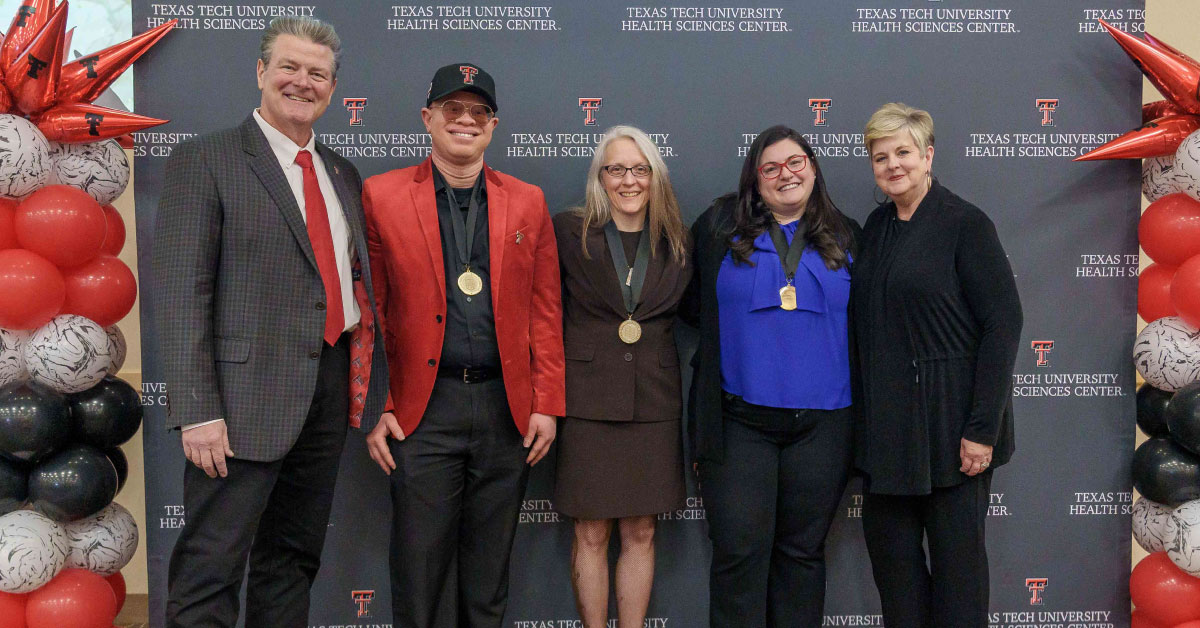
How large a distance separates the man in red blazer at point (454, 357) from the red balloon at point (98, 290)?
95cm

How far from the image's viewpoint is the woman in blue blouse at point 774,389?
2533mm

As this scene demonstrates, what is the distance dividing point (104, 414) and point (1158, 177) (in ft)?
13.3

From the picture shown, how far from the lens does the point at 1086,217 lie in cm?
323

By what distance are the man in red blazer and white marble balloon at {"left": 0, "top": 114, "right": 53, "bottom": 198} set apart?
1.08m

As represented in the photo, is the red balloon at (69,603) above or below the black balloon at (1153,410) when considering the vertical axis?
below

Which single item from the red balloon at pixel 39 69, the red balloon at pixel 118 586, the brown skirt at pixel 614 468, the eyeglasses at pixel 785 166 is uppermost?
the red balloon at pixel 39 69

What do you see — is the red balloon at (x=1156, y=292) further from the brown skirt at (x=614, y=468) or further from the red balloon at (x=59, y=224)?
the red balloon at (x=59, y=224)

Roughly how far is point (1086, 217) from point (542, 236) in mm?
2339

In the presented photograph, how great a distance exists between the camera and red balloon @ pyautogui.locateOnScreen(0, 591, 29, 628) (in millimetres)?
2553

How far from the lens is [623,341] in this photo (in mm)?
2664

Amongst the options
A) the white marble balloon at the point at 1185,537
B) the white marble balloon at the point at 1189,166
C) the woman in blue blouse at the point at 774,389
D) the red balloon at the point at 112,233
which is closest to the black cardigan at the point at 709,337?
the woman in blue blouse at the point at 774,389

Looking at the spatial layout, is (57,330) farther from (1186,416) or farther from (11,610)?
(1186,416)

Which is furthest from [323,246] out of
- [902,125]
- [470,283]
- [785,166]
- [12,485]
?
[902,125]

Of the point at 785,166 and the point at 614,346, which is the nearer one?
the point at 785,166
